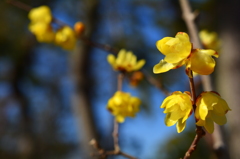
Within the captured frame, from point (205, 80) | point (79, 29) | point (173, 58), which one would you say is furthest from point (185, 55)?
point (79, 29)

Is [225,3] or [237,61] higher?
[225,3]

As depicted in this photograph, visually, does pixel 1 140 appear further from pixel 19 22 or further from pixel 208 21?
pixel 208 21

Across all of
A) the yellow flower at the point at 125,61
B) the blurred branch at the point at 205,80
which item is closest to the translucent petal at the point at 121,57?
the yellow flower at the point at 125,61

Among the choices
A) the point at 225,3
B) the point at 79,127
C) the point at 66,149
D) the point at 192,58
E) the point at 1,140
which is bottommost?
the point at 66,149

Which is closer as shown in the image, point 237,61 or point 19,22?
point 237,61

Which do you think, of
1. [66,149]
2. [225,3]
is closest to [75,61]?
[225,3]

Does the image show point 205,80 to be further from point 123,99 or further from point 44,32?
point 44,32

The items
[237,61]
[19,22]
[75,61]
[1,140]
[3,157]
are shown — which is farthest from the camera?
[1,140]
